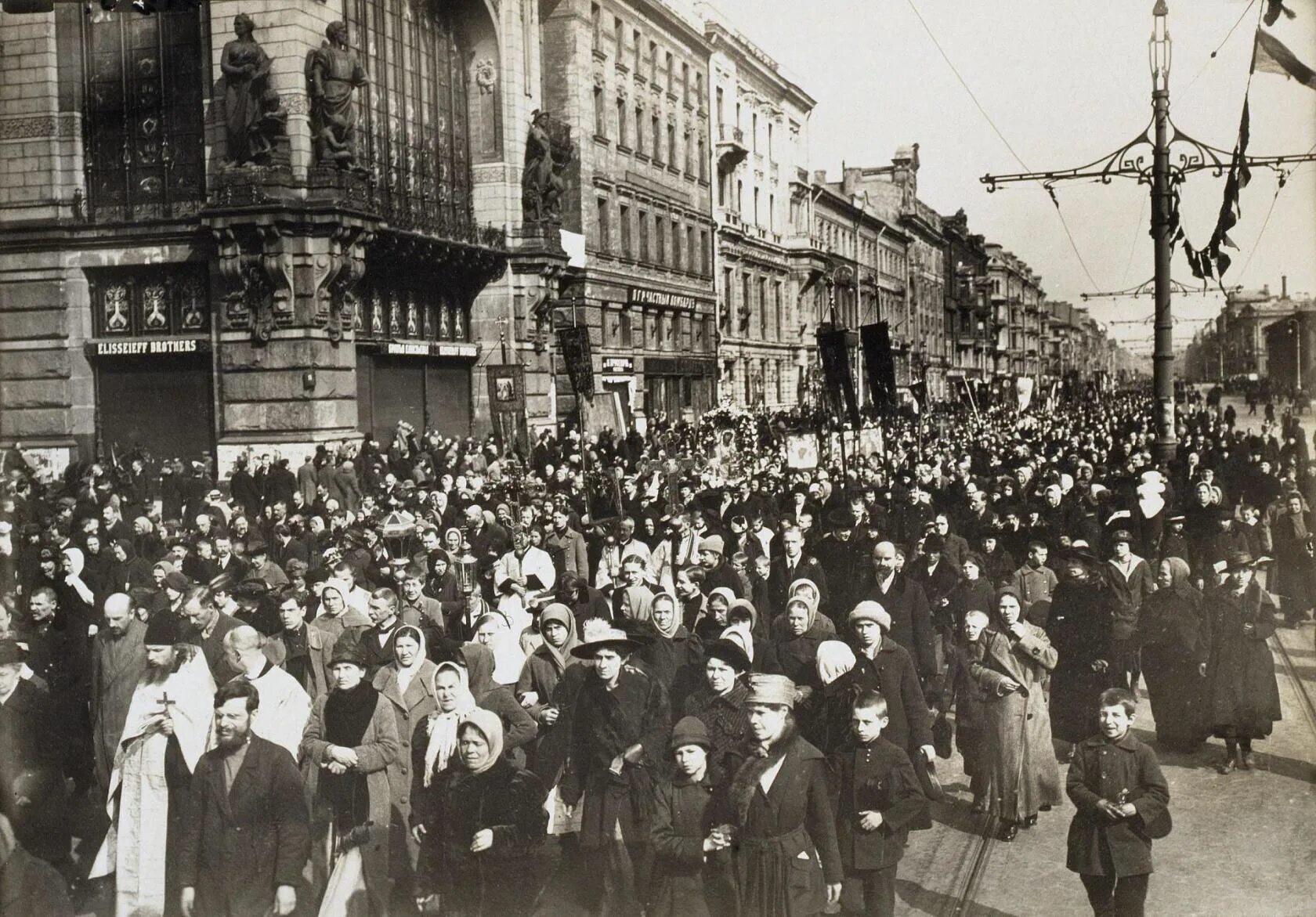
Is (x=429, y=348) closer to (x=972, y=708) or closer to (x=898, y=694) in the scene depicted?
(x=972, y=708)

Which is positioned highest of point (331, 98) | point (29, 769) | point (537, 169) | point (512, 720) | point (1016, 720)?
point (537, 169)

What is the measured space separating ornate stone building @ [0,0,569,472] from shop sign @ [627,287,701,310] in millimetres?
15096

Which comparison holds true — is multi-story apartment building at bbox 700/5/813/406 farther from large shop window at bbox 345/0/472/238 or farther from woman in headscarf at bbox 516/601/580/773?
woman in headscarf at bbox 516/601/580/773

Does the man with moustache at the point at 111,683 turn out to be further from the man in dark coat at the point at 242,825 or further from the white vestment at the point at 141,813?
the man in dark coat at the point at 242,825

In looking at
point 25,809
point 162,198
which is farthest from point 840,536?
point 162,198

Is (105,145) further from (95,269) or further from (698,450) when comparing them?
(698,450)

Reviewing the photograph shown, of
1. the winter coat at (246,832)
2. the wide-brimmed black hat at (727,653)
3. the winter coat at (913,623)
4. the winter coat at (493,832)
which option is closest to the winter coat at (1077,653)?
the winter coat at (913,623)

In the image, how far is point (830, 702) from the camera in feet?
23.7

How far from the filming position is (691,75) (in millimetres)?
45938

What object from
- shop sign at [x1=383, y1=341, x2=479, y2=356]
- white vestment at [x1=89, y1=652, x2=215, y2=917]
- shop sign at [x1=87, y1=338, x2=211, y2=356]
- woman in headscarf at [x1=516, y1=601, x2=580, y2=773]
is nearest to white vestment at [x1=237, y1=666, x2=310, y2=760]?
white vestment at [x1=89, y1=652, x2=215, y2=917]

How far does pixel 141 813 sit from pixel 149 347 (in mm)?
19170

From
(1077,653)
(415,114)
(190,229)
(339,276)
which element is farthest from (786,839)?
(415,114)

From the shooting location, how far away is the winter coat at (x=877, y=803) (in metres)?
6.43

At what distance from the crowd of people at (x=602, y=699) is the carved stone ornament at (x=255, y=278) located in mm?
9246
